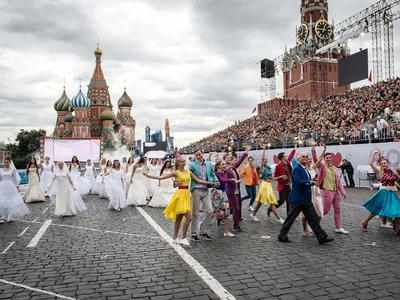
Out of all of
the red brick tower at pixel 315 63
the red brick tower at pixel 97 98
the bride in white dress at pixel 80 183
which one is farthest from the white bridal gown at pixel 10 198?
the red brick tower at pixel 97 98

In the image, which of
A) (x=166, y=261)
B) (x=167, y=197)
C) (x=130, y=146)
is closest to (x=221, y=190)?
(x=166, y=261)

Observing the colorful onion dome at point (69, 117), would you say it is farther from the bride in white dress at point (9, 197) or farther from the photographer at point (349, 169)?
the bride in white dress at point (9, 197)

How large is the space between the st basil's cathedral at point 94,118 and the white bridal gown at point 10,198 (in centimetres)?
Answer: 6411

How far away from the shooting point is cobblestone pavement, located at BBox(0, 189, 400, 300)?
451cm

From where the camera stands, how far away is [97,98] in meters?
79.6

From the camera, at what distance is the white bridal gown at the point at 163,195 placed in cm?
1270

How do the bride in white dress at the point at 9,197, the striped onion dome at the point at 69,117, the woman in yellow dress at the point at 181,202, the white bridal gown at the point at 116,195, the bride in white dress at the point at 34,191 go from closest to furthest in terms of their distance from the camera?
the woman in yellow dress at the point at 181,202
the bride in white dress at the point at 9,197
the white bridal gown at the point at 116,195
the bride in white dress at the point at 34,191
the striped onion dome at the point at 69,117

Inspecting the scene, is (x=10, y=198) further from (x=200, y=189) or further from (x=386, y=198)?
(x=386, y=198)

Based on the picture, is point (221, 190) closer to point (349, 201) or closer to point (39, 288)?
point (39, 288)

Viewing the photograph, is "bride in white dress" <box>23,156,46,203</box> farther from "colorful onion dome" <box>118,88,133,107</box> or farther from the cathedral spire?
"colorful onion dome" <box>118,88,133,107</box>

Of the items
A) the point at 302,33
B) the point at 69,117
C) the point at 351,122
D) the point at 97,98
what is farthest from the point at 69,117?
the point at 351,122

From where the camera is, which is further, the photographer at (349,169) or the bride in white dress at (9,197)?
the photographer at (349,169)

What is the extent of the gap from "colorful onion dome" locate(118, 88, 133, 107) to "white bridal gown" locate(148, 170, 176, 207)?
79.0 meters

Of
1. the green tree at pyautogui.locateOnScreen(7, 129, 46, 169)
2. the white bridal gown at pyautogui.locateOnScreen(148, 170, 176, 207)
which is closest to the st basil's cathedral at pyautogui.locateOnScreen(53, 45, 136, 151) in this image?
the green tree at pyautogui.locateOnScreen(7, 129, 46, 169)
